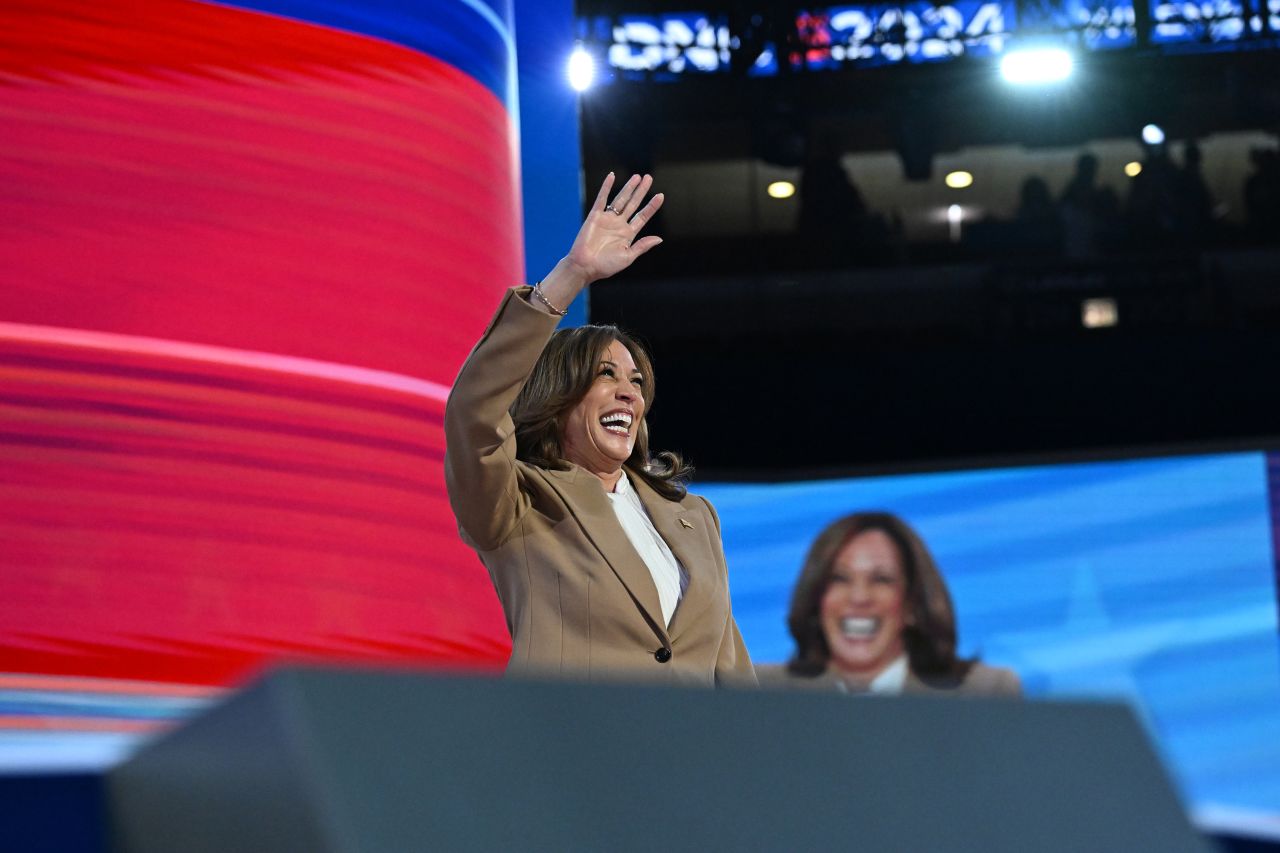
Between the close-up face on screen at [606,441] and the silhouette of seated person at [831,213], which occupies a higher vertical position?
the silhouette of seated person at [831,213]

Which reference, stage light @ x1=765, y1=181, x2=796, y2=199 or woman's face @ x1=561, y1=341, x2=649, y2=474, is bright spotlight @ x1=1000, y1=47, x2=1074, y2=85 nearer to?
stage light @ x1=765, y1=181, x2=796, y2=199

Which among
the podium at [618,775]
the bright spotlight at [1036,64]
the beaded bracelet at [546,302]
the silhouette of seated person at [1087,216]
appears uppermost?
the bright spotlight at [1036,64]

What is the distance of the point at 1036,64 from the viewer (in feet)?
22.3

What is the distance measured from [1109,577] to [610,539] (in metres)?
3.32

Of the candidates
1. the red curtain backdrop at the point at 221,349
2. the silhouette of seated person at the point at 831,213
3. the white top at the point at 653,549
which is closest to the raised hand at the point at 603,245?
the white top at the point at 653,549

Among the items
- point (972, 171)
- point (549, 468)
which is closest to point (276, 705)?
point (549, 468)

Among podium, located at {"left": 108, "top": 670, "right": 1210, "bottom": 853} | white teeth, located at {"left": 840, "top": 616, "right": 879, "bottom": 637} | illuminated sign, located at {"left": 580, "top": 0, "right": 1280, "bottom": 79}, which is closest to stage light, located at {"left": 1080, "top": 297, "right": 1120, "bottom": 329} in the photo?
illuminated sign, located at {"left": 580, "top": 0, "right": 1280, "bottom": 79}

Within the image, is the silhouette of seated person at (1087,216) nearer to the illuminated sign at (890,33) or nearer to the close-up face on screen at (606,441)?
the close-up face on screen at (606,441)

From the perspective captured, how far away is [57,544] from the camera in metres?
2.00

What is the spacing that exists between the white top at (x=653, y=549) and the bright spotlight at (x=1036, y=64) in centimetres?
554

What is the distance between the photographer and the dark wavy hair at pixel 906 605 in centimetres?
417

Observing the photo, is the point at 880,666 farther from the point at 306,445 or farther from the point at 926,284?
the point at 926,284

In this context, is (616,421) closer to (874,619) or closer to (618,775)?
(618,775)

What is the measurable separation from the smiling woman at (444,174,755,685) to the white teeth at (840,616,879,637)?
91.4 inches
